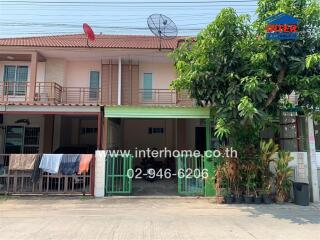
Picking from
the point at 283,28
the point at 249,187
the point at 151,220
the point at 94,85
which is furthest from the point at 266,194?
the point at 94,85

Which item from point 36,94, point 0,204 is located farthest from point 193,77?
point 36,94

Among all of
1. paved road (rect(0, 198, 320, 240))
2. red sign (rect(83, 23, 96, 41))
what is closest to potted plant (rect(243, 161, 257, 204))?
paved road (rect(0, 198, 320, 240))

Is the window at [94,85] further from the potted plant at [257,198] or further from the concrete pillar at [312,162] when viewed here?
the concrete pillar at [312,162]

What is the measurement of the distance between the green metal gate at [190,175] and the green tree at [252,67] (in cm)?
184

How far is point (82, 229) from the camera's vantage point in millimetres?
7113

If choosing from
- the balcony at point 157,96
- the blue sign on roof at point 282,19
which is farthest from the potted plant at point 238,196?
the balcony at point 157,96

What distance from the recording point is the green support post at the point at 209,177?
11.3 metres

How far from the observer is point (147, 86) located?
56.4ft

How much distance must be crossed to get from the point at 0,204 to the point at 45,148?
22.9 ft

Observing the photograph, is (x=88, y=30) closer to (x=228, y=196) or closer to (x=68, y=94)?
(x=68, y=94)

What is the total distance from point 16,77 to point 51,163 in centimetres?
775

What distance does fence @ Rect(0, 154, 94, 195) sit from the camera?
11.2 metres

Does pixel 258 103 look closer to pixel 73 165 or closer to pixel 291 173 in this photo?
pixel 291 173

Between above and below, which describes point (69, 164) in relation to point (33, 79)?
below
